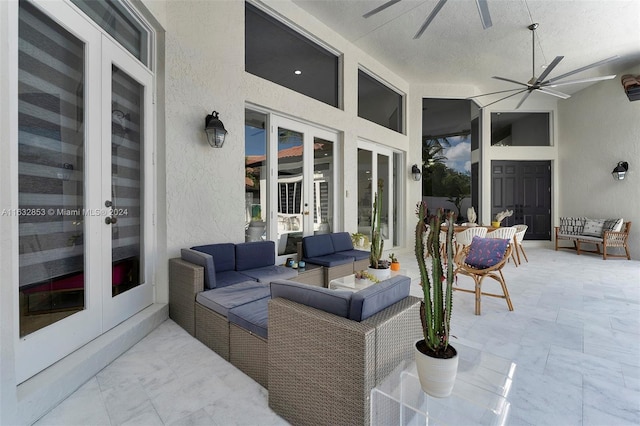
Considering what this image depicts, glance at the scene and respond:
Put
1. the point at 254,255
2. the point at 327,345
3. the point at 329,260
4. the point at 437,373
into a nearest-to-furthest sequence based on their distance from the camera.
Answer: the point at 437,373
the point at 327,345
the point at 254,255
the point at 329,260

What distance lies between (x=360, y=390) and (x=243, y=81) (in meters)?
3.68

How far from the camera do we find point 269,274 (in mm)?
3141

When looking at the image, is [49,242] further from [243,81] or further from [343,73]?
[343,73]

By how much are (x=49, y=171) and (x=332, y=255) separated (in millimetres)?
3357

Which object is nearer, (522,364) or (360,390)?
(360,390)

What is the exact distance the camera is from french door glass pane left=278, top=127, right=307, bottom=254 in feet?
14.7

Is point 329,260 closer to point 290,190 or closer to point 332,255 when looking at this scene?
point 332,255

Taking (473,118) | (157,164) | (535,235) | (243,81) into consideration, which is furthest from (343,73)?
(535,235)

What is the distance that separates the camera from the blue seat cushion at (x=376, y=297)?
52.6 inches

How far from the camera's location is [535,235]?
8062 mm

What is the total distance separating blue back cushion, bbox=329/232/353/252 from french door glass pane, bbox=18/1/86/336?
3.26 metres

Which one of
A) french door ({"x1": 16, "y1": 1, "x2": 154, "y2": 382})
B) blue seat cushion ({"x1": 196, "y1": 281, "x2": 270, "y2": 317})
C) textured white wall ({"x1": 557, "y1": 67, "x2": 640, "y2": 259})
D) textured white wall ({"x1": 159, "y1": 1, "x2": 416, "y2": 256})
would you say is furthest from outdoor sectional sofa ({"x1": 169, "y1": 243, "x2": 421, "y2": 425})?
textured white wall ({"x1": 557, "y1": 67, "x2": 640, "y2": 259})

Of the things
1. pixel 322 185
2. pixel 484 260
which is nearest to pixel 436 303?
pixel 484 260

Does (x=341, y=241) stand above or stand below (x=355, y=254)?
above
